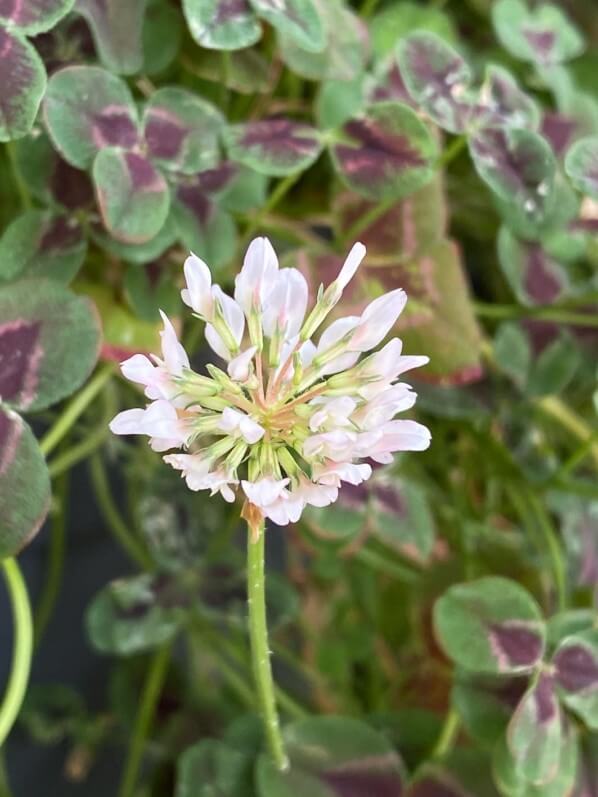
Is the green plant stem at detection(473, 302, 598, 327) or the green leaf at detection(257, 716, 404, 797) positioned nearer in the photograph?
the green leaf at detection(257, 716, 404, 797)

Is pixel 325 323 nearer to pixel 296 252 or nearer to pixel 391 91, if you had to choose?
pixel 296 252

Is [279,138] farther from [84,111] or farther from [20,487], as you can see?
[20,487]

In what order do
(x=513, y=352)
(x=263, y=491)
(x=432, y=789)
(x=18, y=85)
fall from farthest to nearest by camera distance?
1. (x=513, y=352)
2. (x=432, y=789)
3. (x=18, y=85)
4. (x=263, y=491)

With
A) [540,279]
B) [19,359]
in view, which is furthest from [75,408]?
[540,279]

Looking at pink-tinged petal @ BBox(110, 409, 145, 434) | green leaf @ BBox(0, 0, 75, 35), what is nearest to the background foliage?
green leaf @ BBox(0, 0, 75, 35)

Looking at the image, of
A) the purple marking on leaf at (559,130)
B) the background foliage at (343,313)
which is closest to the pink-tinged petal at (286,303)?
the background foliage at (343,313)

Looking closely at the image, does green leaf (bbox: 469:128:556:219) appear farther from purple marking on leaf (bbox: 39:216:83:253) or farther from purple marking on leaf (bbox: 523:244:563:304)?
purple marking on leaf (bbox: 39:216:83:253)
